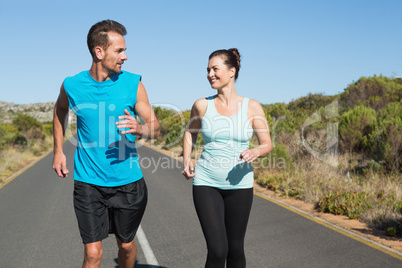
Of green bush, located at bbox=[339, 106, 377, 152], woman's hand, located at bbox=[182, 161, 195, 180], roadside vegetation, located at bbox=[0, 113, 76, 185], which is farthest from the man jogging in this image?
green bush, located at bbox=[339, 106, 377, 152]

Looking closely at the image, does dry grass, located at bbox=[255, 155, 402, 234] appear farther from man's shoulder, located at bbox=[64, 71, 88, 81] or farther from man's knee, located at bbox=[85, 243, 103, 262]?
man's shoulder, located at bbox=[64, 71, 88, 81]

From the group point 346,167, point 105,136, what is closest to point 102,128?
point 105,136

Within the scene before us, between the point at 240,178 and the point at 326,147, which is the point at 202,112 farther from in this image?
the point at 326,147

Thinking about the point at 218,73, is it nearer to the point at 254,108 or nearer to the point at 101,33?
the point at 254,108

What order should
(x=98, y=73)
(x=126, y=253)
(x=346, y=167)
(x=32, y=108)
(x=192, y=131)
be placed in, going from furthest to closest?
(x=32, y=108)
(x=346, y=167)
(x=192, y=131)
(x=126, y=253)
(x=98, y=73)

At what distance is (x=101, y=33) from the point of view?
3.16m

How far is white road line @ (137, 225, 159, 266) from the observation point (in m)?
5.01

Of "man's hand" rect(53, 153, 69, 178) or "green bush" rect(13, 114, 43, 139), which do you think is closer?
"man's hand" rect(53, 153, 69, 178)

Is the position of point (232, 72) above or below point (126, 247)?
above

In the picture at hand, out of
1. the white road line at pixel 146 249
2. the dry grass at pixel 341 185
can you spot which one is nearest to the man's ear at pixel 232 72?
the white road line at pixel 146 249

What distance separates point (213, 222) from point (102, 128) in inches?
47.4

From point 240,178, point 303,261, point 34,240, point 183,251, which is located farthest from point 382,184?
point 34,240

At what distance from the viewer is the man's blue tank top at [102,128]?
3178 millimetres

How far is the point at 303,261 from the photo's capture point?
495 centimetres
